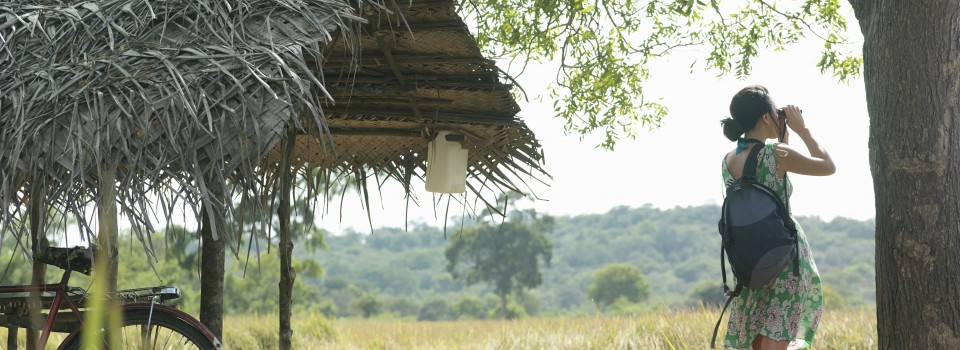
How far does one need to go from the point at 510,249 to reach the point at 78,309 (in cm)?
4237

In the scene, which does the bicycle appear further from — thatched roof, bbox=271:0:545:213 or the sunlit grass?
the sunlit grass

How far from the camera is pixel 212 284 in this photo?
464 cm

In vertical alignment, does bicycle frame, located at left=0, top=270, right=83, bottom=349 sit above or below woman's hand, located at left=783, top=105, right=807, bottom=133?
below

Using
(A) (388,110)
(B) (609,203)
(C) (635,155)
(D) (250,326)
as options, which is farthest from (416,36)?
(C) (635,155)

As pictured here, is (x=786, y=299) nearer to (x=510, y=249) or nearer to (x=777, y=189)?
(x=777, y=189)

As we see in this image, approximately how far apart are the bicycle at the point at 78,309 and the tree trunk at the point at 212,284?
1.09 m

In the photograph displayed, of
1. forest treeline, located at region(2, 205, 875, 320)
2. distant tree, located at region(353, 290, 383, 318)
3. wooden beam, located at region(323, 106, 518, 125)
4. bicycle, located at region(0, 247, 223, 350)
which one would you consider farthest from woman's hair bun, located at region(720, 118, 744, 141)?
distant tree, located at region(353, 290, 383, 318)

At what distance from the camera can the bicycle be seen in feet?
11.0

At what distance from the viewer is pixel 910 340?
3.39m

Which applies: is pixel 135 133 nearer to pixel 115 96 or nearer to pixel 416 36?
pixel 115 96

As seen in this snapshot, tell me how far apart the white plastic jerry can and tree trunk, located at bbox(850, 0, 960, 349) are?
212 centimetres

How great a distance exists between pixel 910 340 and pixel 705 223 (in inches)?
2323

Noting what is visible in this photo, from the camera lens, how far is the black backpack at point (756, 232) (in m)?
3.17

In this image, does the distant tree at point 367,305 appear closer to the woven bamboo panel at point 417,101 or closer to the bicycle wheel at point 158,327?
the woven bamboo panel at point 417,101
